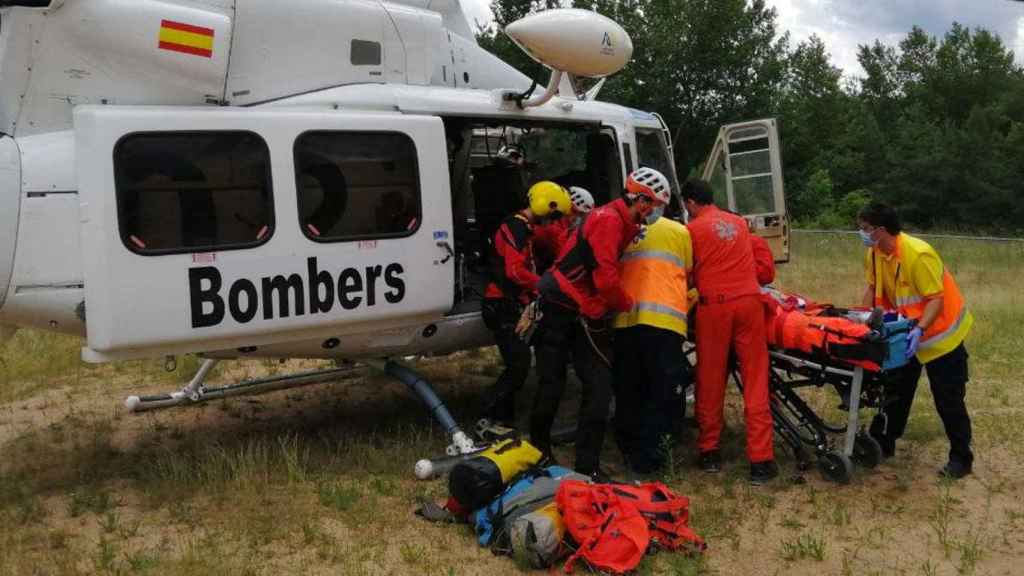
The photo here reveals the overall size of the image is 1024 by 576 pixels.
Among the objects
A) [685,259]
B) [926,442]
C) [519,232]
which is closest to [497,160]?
[519,232]

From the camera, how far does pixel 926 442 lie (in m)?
6.94

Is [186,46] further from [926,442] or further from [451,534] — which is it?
[926,442]

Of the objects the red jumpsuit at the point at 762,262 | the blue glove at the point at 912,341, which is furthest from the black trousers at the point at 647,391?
the blue glove at the point at 912,341

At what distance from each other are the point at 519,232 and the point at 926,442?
3.36 m

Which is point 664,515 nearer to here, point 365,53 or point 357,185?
point 357,185

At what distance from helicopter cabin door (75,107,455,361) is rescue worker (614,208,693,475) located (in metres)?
1.25

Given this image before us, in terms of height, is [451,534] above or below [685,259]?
below

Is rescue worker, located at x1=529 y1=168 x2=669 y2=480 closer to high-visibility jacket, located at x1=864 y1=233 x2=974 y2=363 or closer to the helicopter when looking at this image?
the helicopter

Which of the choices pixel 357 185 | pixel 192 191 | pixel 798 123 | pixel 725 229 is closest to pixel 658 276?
pixel 725 229

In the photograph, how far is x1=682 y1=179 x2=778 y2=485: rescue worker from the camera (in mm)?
6164

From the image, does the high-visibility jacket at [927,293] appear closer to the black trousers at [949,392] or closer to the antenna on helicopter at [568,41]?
the black trousers at [949,392]

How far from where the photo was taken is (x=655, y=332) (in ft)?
20.5

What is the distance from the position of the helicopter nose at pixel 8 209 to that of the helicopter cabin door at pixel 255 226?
0.46 metres

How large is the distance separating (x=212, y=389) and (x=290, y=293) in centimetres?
217
